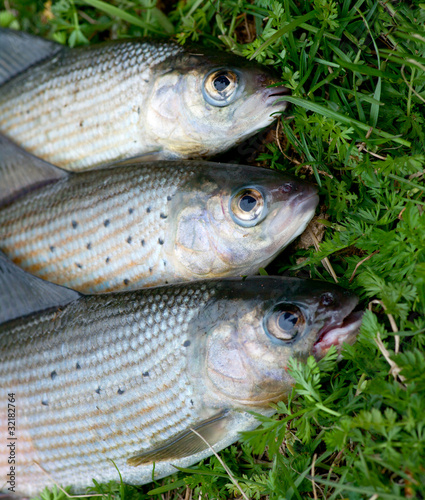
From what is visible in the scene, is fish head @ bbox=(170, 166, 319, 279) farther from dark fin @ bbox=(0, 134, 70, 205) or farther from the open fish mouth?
dark fin @ bbox=(0, 134, 70, 205)

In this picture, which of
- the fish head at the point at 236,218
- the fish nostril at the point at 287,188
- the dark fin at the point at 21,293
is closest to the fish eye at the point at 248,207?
the fish head at the point at 236,218

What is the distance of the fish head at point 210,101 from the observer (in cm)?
284

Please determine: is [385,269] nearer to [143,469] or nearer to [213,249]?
[213,249]

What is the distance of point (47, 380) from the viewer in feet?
9.06

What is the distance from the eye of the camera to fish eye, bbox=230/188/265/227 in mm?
2627

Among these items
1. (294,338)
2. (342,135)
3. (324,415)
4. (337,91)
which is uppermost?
(337,91)

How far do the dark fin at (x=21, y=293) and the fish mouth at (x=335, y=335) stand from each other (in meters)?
1.71

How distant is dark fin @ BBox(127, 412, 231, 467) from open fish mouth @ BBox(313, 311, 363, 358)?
0.67 meters

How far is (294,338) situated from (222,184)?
1060 mm

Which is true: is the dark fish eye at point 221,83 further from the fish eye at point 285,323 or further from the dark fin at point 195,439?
the dark fin at point 195,439

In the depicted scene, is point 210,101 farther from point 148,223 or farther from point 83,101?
point 83,101

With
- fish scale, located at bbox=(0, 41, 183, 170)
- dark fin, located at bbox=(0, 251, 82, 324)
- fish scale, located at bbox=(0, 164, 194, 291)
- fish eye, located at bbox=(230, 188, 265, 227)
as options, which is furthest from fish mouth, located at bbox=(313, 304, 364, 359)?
fish scale, located at bbox=(0, 41, 183, 170)

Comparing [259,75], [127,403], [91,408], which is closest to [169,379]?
[127,403]

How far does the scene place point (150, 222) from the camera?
2854 mm
